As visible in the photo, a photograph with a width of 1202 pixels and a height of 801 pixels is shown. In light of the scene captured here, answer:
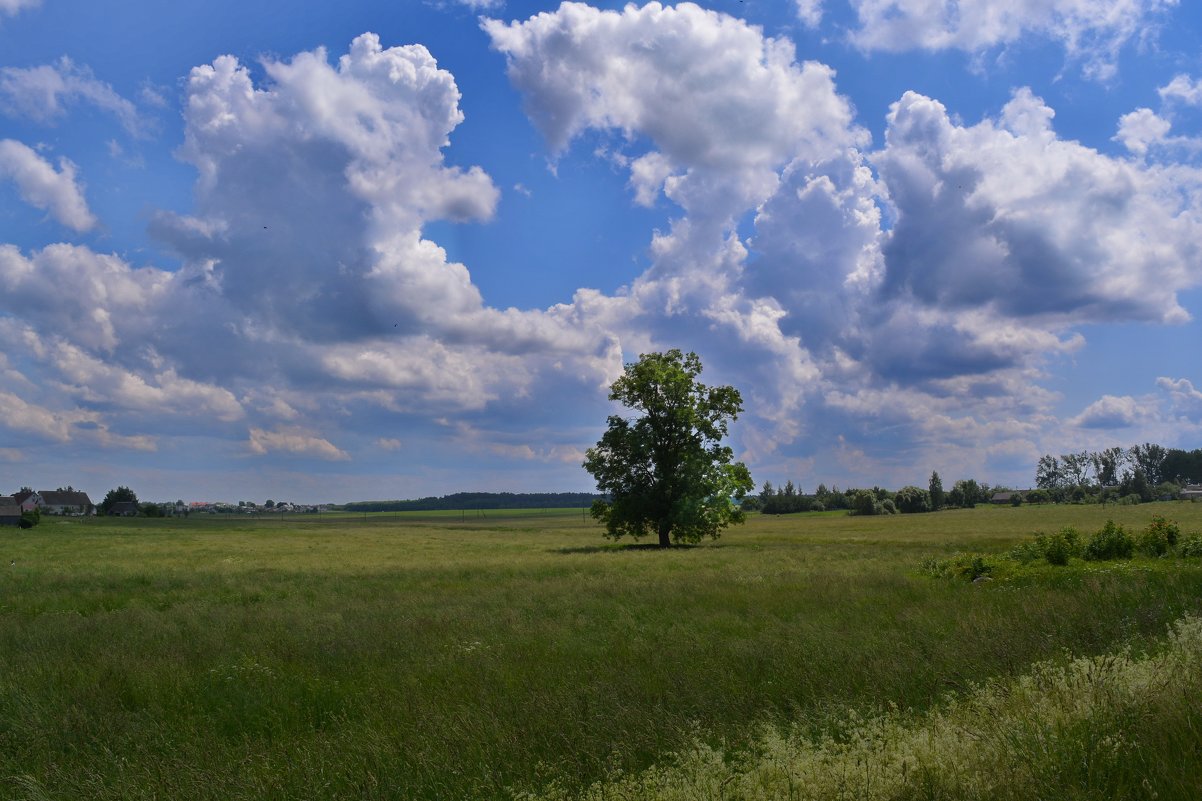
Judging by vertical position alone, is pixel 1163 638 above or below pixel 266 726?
above

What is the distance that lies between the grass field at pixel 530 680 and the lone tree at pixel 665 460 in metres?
30.1

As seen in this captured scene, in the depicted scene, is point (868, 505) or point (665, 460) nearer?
point (665, 460)

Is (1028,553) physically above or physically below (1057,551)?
below

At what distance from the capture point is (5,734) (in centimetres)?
803

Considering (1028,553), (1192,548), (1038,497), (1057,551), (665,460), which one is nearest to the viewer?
(1192,548)

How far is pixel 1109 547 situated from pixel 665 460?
1246 inches

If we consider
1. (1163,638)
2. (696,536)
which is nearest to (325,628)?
(1163,638)

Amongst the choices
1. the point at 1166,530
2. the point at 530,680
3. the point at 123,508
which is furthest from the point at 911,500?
the point at 123,508

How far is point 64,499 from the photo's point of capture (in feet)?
607

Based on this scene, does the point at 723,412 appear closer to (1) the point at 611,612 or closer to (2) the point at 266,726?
(1) the point at 611,612

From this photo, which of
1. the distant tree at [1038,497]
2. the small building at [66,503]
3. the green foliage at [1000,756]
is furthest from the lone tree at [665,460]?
the small building at [66,503]

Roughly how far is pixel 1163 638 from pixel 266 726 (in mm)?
10595

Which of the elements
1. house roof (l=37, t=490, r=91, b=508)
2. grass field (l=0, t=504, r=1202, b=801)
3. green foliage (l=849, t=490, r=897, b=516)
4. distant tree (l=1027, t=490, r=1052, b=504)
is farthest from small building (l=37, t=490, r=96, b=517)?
distant tree (l=1027, t=490, r=1052, b=504)

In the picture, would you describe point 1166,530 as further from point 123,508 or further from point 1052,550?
point 123,508
